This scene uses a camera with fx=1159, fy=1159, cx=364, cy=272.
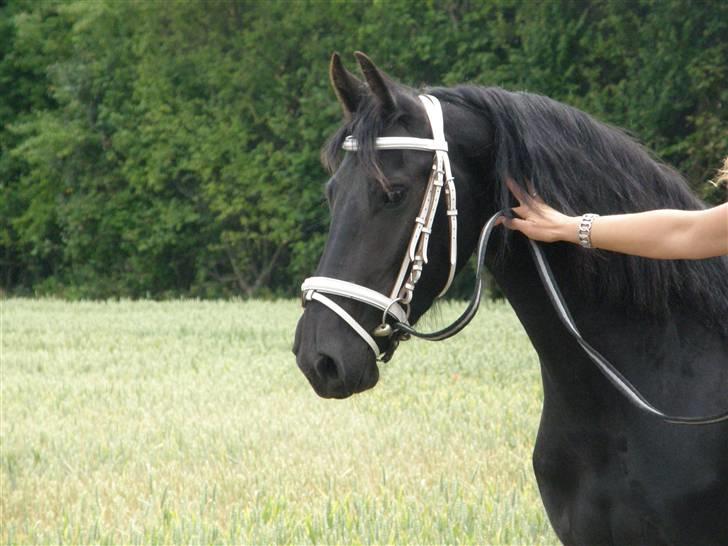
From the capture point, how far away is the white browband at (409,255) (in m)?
2.82

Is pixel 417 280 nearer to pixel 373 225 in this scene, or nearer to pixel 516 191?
pixel 373 225

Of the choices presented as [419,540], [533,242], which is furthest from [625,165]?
[419,540]

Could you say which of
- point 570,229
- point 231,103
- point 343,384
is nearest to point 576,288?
point 570,229

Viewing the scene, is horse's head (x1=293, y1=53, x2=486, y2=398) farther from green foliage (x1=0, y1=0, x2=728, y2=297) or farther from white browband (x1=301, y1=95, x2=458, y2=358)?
green foliage (x1=0, y1=0, x2=728, y2=297)

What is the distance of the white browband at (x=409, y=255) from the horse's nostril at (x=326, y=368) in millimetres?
105

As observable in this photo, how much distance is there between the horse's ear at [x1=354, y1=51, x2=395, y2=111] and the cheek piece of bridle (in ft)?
0.35

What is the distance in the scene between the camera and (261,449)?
7.23 metres

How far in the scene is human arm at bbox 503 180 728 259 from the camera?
2.77 metres

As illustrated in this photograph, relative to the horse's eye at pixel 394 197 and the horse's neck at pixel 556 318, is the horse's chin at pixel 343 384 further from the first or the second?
the horse's neck at pixel 556 318

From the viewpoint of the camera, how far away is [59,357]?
12.4 metres

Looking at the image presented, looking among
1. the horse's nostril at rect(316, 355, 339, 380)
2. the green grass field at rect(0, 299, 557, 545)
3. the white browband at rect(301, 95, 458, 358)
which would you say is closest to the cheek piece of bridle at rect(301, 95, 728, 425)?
the white browband at rect(301, 95, 458, 358)

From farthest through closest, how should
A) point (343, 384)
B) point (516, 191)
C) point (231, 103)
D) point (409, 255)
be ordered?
1. point (231, 103)
2. point (516, 191)
3. point (409, 255)
4. point (343, 384)

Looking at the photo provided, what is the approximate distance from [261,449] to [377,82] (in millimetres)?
4639

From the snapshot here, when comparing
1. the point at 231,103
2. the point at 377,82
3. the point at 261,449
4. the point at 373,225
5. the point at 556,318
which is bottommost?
the point at 231,103
